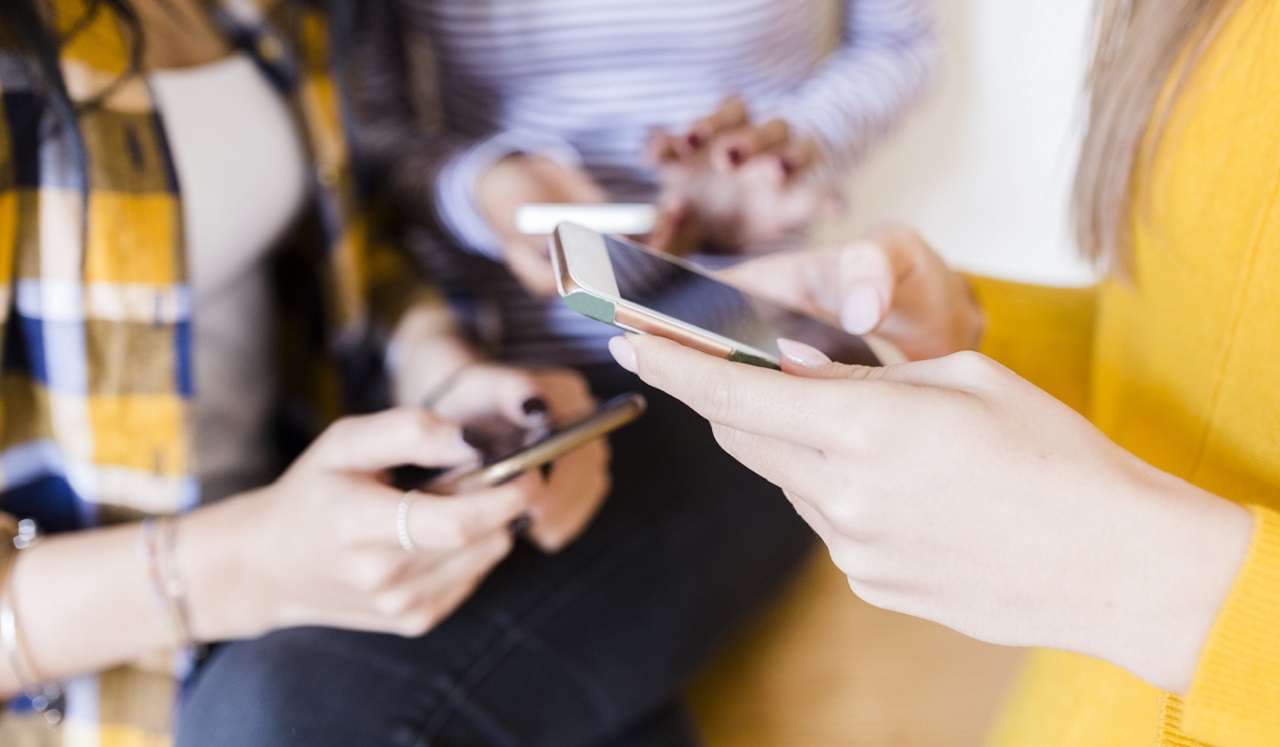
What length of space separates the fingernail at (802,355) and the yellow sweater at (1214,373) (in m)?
0.17

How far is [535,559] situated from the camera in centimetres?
65

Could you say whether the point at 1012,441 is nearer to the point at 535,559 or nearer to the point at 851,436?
the point at 851,436

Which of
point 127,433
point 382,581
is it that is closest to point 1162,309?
point 382,581

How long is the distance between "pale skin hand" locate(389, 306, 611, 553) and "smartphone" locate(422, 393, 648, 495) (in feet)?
0.17

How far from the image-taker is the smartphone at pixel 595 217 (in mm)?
674

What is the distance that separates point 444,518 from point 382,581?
69 mm

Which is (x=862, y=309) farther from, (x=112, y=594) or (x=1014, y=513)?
(x=112, y=594)

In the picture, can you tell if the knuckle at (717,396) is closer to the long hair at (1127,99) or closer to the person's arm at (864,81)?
the long hair at (1127,99)

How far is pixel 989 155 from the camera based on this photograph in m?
1.07

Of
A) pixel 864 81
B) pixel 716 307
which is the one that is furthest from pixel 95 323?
pixel 864 81

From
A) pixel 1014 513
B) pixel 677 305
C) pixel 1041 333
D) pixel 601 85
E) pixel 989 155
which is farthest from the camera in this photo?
pixel 989 155

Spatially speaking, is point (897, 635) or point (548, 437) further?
point (897, 635)

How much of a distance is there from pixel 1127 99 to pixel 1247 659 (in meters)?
0.30

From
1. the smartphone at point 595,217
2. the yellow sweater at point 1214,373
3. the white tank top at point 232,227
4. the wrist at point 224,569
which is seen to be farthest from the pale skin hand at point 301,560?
the yellow sweater at point 1214,373
